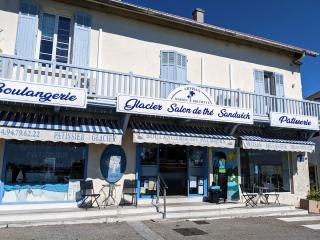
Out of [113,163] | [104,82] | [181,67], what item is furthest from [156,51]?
[113,163]

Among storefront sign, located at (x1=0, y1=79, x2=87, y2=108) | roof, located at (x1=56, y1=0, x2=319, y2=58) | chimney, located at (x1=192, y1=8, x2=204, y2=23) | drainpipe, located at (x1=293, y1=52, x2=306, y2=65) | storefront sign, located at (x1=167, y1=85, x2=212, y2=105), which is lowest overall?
storefront sign, located at (x1=0, y1=79, x2=87, y2=108)

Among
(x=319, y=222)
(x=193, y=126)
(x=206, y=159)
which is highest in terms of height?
(x=193, y=126)

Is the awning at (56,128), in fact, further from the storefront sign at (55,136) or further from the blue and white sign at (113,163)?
the blue and white sign at (113,163)

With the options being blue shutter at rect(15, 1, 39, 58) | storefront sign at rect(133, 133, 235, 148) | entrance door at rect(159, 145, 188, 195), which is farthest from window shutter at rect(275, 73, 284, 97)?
blue shutter at rect(15, 1, 39, 58)

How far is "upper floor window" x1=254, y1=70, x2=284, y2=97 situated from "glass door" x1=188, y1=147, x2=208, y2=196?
431cm

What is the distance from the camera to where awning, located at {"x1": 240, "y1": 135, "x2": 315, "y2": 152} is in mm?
11750

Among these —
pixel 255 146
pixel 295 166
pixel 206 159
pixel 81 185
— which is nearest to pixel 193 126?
pixel 206 159

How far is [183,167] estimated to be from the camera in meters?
11.9

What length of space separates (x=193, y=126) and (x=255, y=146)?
2.54m

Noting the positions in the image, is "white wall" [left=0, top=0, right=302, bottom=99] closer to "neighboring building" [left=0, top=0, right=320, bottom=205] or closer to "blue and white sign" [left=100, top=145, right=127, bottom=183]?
"neighboring building" [left=0, top=0, right=320, bottom=205]

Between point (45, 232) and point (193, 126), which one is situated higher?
→ point (193, 126)

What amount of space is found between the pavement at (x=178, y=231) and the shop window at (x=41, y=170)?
1.71m

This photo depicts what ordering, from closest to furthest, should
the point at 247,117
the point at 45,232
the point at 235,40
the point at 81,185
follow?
the point at 45,232 → the point at 81,185 → the point at 247,117 → the point at 235,40

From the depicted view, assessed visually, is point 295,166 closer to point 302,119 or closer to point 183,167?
point 302,119
